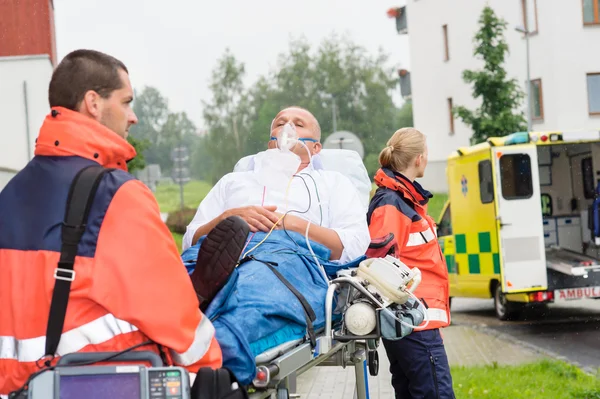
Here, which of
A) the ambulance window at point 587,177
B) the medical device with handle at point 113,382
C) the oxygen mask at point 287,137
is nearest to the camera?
the medical device with handle at point 113,382

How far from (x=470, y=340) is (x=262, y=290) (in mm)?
8774

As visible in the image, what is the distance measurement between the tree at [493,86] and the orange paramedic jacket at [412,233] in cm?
2492

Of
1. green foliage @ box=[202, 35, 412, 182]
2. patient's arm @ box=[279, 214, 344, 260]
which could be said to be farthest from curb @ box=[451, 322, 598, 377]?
green foliage @ box=[202, 35, 412, 182]

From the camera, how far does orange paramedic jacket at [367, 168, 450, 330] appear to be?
5.25 metres

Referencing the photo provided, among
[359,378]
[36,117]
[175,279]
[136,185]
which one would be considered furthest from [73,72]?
[36,117]

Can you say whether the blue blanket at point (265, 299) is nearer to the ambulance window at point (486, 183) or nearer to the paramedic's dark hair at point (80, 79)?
the paramedic's dark hair at point (80, 79)

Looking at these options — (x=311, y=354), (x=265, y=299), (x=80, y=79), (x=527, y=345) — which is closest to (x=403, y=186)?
(x=311, y=354)

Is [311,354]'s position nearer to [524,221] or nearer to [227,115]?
[524,221]

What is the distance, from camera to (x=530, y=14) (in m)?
35.5

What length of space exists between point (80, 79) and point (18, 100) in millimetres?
18193

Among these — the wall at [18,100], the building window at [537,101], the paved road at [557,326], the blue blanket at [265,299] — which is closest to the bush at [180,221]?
the wall at [18,100]

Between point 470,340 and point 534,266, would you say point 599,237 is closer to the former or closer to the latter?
point 534,266

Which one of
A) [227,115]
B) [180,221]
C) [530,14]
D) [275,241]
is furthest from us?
[227,115]

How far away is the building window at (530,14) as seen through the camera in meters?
34.8
